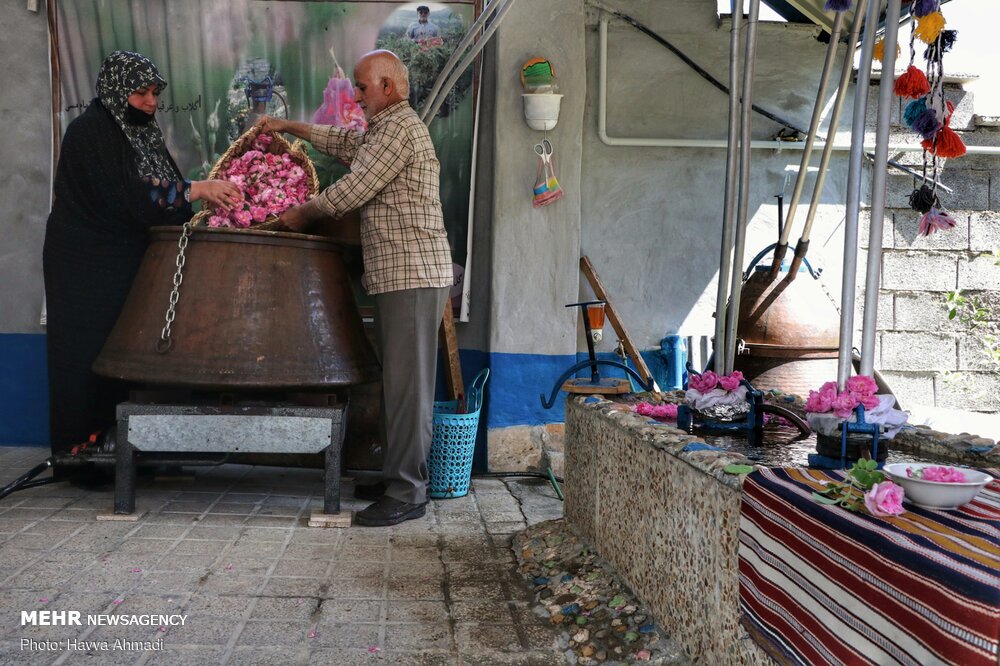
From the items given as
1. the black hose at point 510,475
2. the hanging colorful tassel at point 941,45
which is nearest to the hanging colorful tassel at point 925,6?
the hanging colorful tassel at point 941,45

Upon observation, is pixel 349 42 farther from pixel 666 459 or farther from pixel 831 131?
pixel 666 459

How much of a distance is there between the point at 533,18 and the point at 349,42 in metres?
1.10

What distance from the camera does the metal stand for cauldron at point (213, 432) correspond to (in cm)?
402

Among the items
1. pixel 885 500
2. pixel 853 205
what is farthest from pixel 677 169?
pixel 885 500

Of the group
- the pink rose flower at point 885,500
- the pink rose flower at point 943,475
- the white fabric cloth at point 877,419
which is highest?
the white fabric cloth at point 877,419

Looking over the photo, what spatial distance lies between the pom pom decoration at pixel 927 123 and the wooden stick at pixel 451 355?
262 centimetres

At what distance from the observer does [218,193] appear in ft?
14.0

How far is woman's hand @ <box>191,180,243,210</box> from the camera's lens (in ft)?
14.0

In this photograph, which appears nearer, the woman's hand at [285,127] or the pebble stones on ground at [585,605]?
the pebble stones on ground at [585,605]

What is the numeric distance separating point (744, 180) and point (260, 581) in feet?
7.81

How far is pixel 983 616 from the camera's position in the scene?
135 cm

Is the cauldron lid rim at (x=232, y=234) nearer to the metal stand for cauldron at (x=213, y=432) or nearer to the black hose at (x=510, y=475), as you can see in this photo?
the metal stand for cauldron at (x=213, y=432)

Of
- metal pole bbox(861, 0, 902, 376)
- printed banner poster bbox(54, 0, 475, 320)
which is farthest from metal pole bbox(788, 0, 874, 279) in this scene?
printed banner poster bbox(54, 0, 475, 320)

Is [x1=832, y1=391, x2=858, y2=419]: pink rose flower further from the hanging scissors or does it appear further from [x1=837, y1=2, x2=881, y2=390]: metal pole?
the hanging scissors
